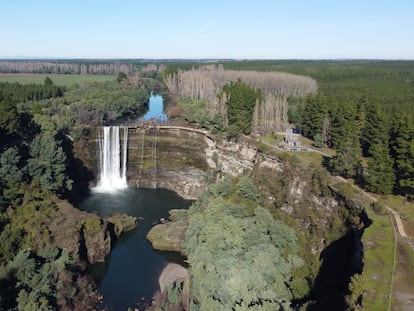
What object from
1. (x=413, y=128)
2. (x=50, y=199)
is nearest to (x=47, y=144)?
(x=50, y=199)

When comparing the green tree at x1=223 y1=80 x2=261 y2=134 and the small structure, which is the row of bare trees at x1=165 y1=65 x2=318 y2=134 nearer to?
the green tree at x1=223 y1=80 x2=261 y2=134

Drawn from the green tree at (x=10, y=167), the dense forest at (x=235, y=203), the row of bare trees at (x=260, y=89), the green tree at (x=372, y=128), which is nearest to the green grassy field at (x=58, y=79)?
the row of bare trees at (x=260, y=89)

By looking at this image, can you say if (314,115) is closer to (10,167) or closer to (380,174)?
(380,174)

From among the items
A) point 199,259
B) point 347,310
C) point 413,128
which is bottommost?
point 199,259

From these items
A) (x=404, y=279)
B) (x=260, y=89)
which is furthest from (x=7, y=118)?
(x=260, y=89)

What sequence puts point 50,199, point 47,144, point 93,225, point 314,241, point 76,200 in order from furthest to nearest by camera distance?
1. point 76,200
2. point 47,144
3. point 50,199
4. point 93,225
5. point 314,241

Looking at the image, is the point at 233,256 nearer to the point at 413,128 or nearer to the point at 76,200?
the point at 413,128

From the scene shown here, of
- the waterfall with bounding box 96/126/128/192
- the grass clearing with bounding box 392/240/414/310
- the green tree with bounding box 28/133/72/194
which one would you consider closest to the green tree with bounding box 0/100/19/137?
the green tree with bounding box 28/133/72/194
